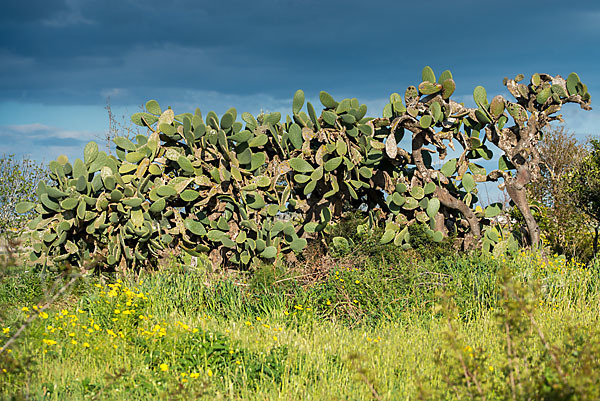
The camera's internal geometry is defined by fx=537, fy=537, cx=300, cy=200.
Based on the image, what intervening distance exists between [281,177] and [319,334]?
237 centimetres

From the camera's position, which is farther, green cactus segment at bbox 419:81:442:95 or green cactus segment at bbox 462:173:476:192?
green cactus segment at bbox 462:173:476:192

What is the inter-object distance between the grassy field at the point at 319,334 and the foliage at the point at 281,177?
42cm

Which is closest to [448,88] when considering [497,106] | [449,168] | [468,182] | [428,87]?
[428,87]

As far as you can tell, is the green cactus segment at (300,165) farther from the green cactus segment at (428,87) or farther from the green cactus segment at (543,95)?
the green cactus segment at (543,95)

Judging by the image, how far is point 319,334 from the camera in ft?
14.7

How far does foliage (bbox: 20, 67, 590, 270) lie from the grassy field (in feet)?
1.39

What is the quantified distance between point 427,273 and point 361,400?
7.96 ft

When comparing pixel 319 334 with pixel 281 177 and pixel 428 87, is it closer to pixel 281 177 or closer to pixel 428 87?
pixel 281 177

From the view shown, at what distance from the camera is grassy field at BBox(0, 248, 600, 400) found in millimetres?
2857

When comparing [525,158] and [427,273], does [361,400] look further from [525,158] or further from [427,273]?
[525,158]

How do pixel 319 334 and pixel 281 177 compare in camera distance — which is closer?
pixel 319 334

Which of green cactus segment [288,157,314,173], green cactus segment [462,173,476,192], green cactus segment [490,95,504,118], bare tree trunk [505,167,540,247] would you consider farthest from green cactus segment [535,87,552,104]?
green cactus segment [288,157,314,173]

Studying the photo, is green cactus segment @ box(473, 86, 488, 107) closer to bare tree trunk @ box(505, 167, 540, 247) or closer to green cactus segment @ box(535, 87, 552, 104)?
green cactus segment @ box(535, 87, 552, 104)

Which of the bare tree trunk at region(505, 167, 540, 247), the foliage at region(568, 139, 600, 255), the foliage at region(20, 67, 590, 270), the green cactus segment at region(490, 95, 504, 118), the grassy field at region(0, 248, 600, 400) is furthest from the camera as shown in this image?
the foliage at region(568, 139, 600, 255)
